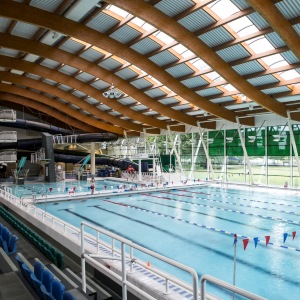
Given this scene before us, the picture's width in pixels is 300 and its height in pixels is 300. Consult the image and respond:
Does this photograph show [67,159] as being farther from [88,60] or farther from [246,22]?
[246,22]

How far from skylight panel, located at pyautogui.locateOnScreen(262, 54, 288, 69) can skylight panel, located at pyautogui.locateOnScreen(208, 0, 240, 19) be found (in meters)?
3.80

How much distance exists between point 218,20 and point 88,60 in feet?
29.7

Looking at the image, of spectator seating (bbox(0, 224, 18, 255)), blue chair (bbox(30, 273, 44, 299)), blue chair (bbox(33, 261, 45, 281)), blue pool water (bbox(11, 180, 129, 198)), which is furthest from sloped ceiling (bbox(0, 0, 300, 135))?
blue chair (bbox(30, 273, 44, 299))

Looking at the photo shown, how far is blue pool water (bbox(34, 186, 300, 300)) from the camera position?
23.9ft

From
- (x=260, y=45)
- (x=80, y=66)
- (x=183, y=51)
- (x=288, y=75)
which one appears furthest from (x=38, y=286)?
(x=288, y=75)

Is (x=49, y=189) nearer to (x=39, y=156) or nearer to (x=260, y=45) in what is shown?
(x=39, y=156)

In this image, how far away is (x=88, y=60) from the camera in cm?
1877

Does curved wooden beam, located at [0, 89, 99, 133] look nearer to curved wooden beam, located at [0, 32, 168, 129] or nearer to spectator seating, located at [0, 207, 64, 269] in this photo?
curved wooden beam, located at [0, 32, 168, 129]

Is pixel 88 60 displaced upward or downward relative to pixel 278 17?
upward

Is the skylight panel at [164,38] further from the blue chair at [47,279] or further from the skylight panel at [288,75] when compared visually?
the blue chair at [47,279]

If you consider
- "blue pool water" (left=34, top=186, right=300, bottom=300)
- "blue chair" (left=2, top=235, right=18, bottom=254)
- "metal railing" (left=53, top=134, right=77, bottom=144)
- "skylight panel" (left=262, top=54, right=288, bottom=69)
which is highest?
"skylight panel" (left=262, top=54, right=288, bottom=69)

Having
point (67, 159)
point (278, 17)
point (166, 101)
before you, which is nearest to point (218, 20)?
point (278, 17)

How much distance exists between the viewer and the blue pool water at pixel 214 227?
727 centimetres

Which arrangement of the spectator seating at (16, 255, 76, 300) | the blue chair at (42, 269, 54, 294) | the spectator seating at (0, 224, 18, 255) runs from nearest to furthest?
the spectator seating at (16, 255, 76, 300)
the blue chair at (42, 269, 54, 294)
the spectator seating at (0, 224, 18, 255)
